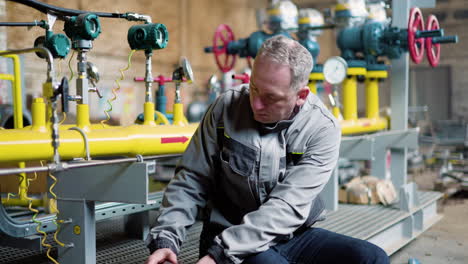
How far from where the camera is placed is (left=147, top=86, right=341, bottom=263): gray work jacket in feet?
4.32

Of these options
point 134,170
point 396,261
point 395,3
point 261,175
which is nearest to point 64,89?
point 134,170

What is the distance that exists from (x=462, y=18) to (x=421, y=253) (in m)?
7.58

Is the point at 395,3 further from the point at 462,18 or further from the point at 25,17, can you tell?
the point at 462,18

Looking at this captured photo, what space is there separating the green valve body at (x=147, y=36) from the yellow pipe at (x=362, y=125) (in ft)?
5.59

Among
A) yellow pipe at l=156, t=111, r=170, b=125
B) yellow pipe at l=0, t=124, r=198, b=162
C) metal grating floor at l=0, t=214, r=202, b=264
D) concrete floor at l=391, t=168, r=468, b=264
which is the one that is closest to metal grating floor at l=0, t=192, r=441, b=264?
metal grating floor at l=0, t=214, r=202, b=264

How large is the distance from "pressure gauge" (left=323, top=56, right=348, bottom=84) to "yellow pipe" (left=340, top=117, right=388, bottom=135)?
30 centimetres

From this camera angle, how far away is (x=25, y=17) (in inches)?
79.1

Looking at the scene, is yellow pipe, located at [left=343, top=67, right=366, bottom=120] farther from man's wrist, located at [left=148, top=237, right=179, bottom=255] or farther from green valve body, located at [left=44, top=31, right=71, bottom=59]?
man's wrist, located at [left=148, top=237, right=179, bottom=255]

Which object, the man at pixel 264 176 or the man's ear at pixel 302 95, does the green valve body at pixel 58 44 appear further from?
the man's ear at pixel 302 95

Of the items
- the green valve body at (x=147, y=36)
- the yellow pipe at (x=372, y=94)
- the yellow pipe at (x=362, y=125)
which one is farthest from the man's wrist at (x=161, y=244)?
the yellow pipe at (x=372, y=94)

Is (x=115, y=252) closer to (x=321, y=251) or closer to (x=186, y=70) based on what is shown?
(x=186, y=70)

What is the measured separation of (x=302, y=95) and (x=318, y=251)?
1.42 feet

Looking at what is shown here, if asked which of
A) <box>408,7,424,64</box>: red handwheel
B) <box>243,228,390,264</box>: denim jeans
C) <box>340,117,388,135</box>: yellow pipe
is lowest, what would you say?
<box>243,228,390,264</box>: denim jeans

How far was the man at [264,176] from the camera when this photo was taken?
4.19 feet
